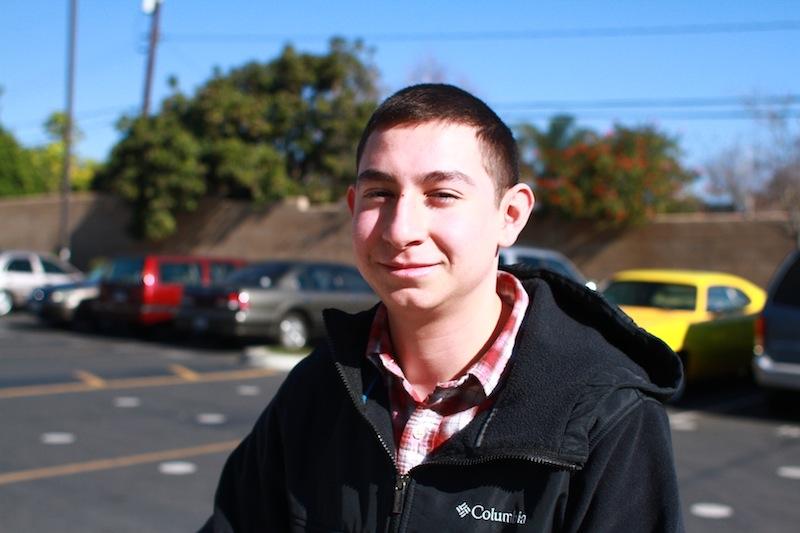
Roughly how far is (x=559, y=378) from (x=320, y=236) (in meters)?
24.2

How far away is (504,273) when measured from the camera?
202 centimetres

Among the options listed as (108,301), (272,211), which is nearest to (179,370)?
(108,301)

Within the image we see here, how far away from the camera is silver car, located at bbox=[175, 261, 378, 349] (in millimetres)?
15430

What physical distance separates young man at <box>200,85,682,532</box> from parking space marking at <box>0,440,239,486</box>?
5.72 metres

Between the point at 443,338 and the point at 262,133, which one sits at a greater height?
the point at 262,133

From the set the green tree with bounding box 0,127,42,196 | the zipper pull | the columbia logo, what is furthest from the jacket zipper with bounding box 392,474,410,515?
the green tree with bounding box 0,127,42,196

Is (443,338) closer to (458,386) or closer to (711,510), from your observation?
(458,386)

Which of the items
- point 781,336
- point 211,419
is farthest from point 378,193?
point 781,336

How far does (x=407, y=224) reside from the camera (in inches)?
67.6

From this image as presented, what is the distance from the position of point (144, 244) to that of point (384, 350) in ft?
93.0

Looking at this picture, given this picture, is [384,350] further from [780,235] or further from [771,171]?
[771,171]

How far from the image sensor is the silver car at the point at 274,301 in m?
15.4

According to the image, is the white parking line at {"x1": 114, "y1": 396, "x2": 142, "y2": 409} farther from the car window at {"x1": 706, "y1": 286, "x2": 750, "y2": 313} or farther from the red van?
the car window at {"x1": 706, "y1": 286, "x2": 750, "y2": 313}

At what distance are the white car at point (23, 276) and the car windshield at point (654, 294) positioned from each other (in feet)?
48.6
